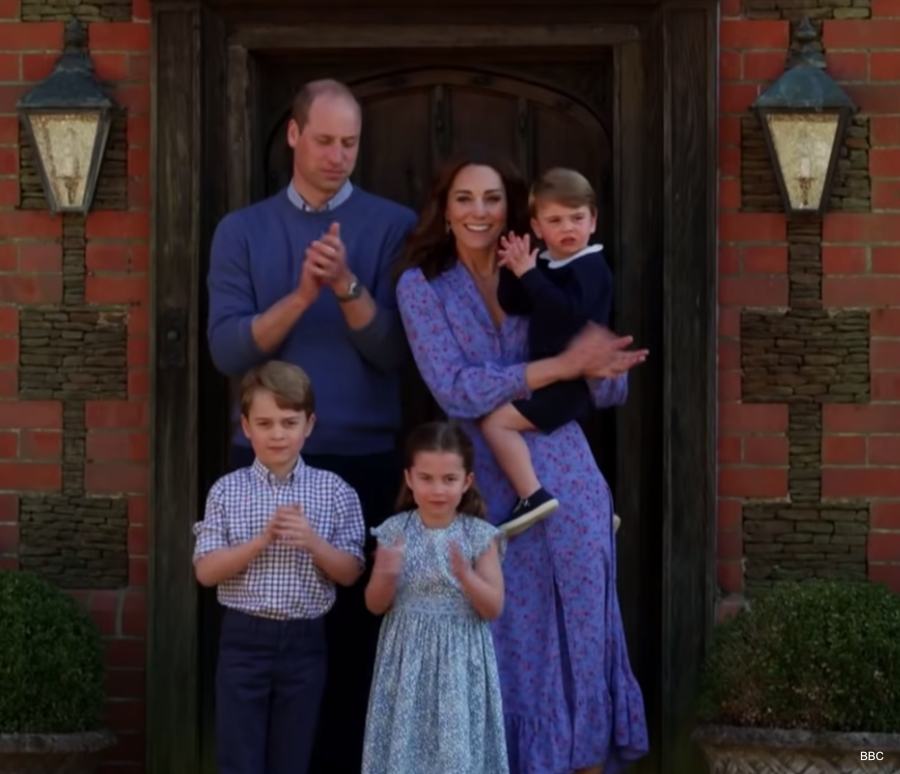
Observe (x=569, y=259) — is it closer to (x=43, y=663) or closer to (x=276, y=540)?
(x=276, y=540)

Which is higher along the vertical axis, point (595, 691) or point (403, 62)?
point (403, 62)

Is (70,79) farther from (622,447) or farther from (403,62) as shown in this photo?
(622,447)

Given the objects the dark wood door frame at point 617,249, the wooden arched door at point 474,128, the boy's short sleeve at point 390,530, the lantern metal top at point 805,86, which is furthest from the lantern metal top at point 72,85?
the lantern metal top at point 805,86

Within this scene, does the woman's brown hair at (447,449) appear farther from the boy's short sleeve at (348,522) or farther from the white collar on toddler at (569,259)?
the white collar on toddler at (569,259)

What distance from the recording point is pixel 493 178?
5.44 metres

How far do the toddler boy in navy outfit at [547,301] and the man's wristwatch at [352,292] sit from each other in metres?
0.37

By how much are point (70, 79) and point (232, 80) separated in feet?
1.59

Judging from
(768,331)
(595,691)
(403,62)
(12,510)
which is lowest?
(595,691)

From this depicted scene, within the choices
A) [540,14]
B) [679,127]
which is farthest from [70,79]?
[679,127]

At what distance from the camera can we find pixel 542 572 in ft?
17.7

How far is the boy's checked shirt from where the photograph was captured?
17.2 ft

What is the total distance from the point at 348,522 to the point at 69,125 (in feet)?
5.20

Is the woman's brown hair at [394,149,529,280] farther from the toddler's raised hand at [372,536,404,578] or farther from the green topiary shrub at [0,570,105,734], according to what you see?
the green topiary shrub at [0,570,105,734]

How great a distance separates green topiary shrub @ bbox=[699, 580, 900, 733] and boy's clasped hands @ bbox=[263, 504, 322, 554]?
1.27 meters
